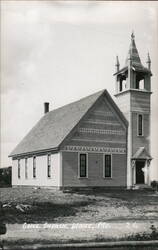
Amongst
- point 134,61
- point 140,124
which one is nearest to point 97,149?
point 140,124

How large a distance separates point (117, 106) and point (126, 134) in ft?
7.74

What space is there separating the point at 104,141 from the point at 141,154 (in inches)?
129

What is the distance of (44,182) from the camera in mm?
35688

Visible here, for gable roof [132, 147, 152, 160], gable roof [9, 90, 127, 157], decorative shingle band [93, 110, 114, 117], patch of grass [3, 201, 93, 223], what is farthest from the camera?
gable roof [132, 147, 152, 160]

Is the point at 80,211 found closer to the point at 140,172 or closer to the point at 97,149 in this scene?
the point at 97,149

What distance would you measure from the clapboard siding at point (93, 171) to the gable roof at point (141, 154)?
1040mm

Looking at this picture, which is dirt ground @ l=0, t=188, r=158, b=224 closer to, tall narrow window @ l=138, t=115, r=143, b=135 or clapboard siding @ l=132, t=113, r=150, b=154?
clapboard siding @ l=132, t=113, r=150, b=154

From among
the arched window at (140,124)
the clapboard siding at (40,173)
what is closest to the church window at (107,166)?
the arched window at (140,124)

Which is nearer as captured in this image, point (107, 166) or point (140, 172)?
point (107, 166)

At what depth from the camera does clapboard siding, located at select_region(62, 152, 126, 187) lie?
32.5 metres

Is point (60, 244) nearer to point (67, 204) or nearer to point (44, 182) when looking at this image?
point (67, 204)

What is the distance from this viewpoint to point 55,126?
125ft

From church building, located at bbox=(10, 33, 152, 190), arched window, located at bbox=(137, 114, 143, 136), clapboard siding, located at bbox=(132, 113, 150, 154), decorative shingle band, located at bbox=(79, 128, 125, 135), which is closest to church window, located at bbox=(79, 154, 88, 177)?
church building, located at bbox=(10, 33, 152, 190)

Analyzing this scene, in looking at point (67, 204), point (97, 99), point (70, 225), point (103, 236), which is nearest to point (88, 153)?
point (97, 99)
